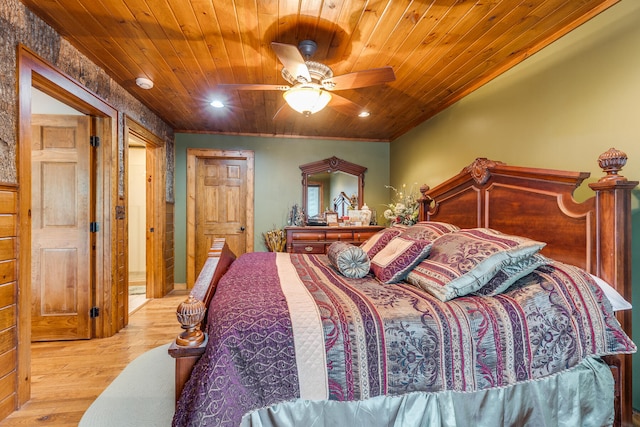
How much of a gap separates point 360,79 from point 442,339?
65.7 inches

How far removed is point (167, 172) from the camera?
4.19 m

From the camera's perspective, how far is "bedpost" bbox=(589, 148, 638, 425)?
4.68ft

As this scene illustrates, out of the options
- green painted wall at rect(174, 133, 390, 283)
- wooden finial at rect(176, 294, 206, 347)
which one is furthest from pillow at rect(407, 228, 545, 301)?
green painted wall at rect(174, 133, 390, 283)

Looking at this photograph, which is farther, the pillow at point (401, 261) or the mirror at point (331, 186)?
the mirror at point (331, 186)

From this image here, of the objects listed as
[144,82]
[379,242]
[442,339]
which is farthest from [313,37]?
[442,339]

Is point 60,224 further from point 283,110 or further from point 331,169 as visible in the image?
point 331,169

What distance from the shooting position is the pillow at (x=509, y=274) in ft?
4.85

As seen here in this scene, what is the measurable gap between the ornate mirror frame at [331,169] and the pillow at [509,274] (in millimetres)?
3419

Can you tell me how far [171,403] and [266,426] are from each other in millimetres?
1064

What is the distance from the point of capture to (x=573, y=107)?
1907mm

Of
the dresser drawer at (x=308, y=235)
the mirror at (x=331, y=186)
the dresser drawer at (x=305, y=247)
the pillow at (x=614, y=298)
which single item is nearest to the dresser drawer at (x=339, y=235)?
the dresser drawer at (x=308, y=235)

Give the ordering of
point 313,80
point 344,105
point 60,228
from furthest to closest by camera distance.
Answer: point 60,228, point 344,105, point 313,80

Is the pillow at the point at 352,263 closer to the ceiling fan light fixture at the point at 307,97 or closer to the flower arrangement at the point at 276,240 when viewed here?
the ceiling fan light fixture at the point at 307,97

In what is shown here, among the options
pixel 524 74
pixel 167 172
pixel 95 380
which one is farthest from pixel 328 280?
pixel 167 172
